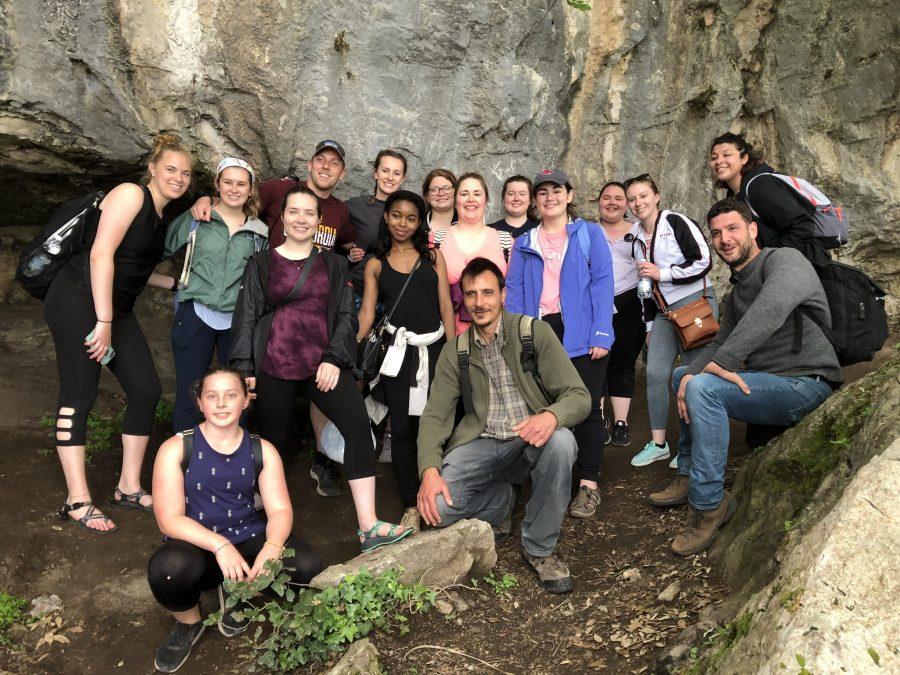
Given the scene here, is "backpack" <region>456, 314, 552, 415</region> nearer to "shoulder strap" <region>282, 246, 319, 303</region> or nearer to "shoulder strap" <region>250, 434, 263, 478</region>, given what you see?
"shoulder strap" <region>282, 246, 319, 303</region>

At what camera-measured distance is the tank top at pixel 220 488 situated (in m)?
3.91

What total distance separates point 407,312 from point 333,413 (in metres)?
1.00

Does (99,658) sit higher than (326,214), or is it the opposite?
(326,214)

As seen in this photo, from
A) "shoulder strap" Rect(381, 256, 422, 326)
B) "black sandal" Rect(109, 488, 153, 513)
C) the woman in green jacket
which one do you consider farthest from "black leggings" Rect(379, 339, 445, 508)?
"black sandal" Rect(109, 488, 153, 513)

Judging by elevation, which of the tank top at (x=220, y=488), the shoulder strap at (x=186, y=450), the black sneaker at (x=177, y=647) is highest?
the shoulder strap at (x=186, y=450)

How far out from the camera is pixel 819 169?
8539mm

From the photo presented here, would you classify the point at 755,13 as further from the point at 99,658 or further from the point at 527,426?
the point at 99,658

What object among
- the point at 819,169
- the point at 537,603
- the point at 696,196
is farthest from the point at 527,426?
the point at 819,169

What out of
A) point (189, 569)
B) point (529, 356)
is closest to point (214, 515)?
point (189, 569)

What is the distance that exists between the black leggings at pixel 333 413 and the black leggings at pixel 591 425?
1.59 meters

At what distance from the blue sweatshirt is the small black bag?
2.78ft

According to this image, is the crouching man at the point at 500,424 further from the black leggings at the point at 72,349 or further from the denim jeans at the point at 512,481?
the black leggings at the point at 72,349

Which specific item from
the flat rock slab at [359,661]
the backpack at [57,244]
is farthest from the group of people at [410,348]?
the flat rock slab at [359,661]

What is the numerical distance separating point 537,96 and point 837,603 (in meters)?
6.29
